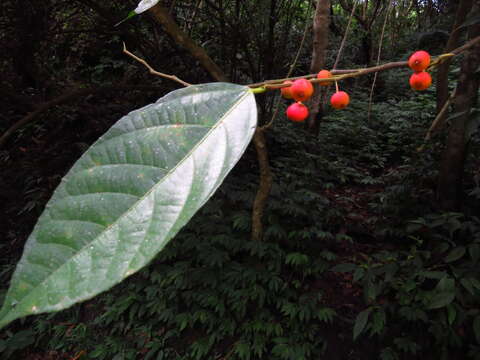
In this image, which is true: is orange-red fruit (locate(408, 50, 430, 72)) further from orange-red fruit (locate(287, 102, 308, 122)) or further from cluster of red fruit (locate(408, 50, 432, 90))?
orange-red fruit (locate(287, 102, 308, 122))

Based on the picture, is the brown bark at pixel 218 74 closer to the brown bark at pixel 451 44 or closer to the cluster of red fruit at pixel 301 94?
the cluster of red fruit at pixel 301 94

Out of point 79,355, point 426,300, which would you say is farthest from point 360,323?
point 79,355

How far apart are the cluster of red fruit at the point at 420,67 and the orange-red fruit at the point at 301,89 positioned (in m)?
0.14

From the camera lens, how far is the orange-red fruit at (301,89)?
402 millimetres

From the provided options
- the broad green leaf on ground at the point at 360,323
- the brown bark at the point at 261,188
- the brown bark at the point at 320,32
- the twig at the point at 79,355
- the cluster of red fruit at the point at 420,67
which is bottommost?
the twig at the point at 79,355

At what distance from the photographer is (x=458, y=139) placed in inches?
73.7

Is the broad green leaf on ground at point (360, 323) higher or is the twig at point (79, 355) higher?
the broad green leaf on ground at point (360, 323)

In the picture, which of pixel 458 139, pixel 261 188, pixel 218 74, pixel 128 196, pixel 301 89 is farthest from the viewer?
pixel 261 188

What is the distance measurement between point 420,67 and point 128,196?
40 cm

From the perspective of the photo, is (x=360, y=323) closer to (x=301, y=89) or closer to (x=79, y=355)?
(x=301, y=89)

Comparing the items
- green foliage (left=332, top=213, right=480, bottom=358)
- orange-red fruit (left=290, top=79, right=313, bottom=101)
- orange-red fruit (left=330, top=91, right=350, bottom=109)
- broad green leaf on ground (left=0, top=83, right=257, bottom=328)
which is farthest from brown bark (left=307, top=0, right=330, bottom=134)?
broad green leaf on ground (left=0, top=83, right=257, bottom=328)

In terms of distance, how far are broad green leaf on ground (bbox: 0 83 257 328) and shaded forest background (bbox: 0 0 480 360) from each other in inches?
35.8

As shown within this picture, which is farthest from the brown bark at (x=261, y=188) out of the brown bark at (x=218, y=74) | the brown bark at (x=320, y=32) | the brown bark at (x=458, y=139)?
the brown bark at (x=458, y=139)

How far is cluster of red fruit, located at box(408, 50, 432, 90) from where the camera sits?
17.1 inches
